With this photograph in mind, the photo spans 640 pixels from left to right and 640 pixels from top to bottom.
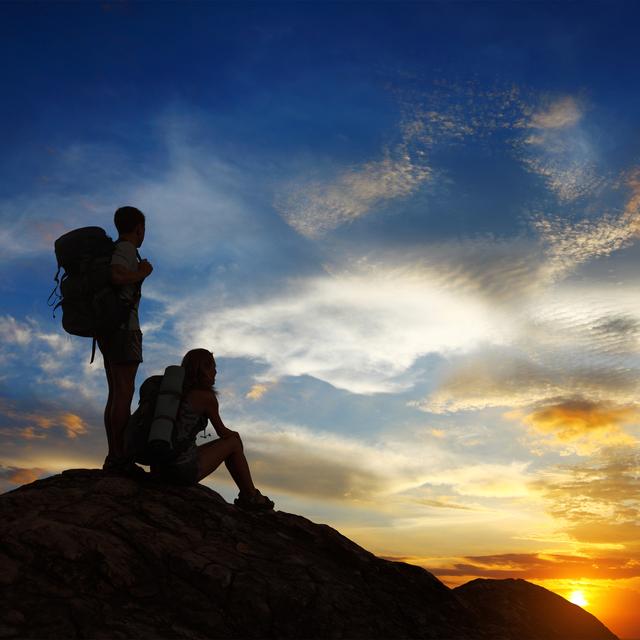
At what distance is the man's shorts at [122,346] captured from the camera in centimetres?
885

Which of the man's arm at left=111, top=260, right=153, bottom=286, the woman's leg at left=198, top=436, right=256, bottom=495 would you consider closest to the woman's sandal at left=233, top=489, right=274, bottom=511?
the woman's leg at left=198, top=436, right=256, bottom=495

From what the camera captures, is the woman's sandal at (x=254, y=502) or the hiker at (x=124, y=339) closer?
the hiker at (x=124, y=339)

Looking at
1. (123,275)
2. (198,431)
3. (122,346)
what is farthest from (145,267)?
(198,431)

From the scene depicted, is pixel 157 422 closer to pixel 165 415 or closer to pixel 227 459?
pixel 165 415

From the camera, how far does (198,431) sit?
909 cm

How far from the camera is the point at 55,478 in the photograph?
31.1 feet

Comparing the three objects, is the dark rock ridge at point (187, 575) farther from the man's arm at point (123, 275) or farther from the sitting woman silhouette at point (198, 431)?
the man's arm at point (123, 275)

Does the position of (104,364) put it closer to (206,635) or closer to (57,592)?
(57,592)

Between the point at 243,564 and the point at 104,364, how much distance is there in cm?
350

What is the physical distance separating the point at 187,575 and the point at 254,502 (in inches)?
90.9

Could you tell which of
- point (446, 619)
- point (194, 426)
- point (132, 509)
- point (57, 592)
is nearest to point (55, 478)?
point (132, 509)

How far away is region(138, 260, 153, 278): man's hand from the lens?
8910 mm

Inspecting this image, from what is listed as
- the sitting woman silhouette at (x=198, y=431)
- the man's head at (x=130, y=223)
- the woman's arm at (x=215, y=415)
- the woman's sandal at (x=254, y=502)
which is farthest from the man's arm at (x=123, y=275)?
the woman's sandal at (x=254, y=502)

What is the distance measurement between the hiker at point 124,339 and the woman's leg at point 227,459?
1.10m
